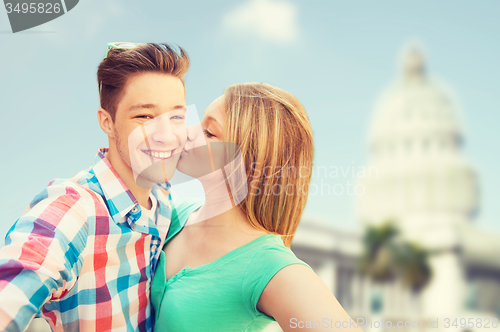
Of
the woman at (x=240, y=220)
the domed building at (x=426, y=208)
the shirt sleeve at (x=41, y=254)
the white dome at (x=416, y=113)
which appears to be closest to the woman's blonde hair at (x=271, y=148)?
the woman at (x=240, y=220)

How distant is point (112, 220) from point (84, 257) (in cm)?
18

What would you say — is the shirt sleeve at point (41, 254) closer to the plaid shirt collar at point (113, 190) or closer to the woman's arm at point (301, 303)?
the plaid shirt collar at point (113, 190)

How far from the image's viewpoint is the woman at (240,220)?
1.66 meters

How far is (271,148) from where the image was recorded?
187cm

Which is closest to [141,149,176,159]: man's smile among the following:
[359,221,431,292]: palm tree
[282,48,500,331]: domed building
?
[282,48,500,331]: domed building

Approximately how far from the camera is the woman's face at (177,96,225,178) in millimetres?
1938

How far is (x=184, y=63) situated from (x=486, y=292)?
35.5 meters

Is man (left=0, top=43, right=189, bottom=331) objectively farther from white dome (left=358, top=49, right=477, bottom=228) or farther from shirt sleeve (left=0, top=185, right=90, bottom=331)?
white dome (left=358, top=49, right=477, bottom=228)

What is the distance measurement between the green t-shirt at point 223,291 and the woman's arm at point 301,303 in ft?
0.13

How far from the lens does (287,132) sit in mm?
1905

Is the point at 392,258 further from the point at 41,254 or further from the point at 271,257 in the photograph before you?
the point at 41,254

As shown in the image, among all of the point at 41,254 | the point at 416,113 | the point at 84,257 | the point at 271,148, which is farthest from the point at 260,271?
the point at 416,113

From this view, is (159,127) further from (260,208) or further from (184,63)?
(260,208)

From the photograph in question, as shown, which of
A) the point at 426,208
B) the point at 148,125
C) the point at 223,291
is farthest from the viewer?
the point at 426,208
